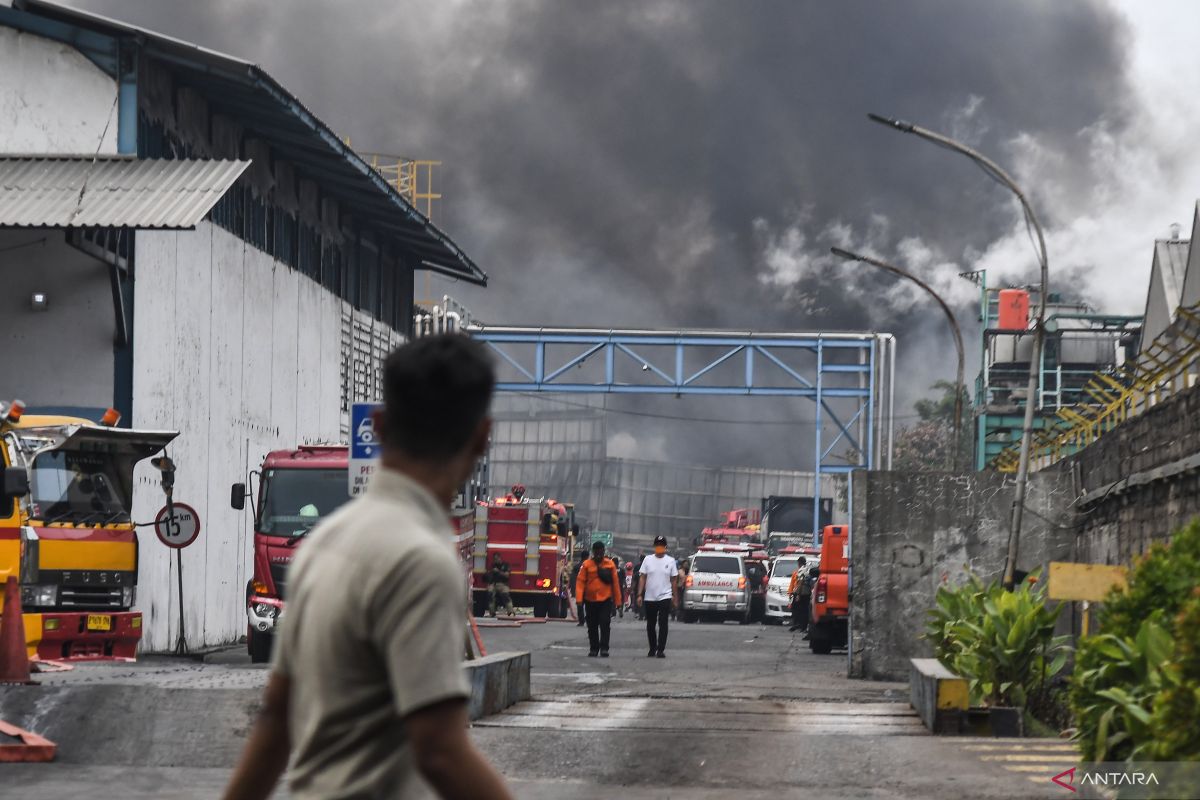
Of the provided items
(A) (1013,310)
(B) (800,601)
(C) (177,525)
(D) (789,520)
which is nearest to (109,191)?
(C) (177,525)

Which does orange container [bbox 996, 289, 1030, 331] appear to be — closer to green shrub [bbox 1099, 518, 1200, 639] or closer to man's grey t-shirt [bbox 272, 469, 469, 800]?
green shrub [bbox 1099, 518, 1200, 639]

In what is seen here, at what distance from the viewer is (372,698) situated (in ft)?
11.3

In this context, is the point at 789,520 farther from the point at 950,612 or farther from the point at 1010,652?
the point at 1010,652

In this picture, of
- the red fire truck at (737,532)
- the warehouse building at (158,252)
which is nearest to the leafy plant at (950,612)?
the warehouse building at (158,252)

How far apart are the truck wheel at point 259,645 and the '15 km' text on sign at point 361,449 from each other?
7972 mm

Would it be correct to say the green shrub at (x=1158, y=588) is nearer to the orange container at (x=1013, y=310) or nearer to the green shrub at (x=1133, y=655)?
the green shrub at (x=1133, y=655)

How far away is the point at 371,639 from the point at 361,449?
37.3 ft

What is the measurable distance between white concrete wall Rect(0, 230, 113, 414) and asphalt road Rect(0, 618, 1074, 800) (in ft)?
27.3

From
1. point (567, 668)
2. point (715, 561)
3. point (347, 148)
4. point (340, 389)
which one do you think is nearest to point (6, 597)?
point (567, 668)

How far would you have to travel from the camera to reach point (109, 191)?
22938mm

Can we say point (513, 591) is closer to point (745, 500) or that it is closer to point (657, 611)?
point (657, 611)

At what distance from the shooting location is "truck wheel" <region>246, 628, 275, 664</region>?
73.3 ft

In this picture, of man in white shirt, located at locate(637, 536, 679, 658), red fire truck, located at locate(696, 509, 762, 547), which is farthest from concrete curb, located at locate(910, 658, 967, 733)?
red fire truck, located at locate(696, 509, 762, 547)

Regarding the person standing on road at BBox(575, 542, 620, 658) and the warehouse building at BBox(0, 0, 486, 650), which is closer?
the warehouse building at BBox(0, 0, 486, 650)
